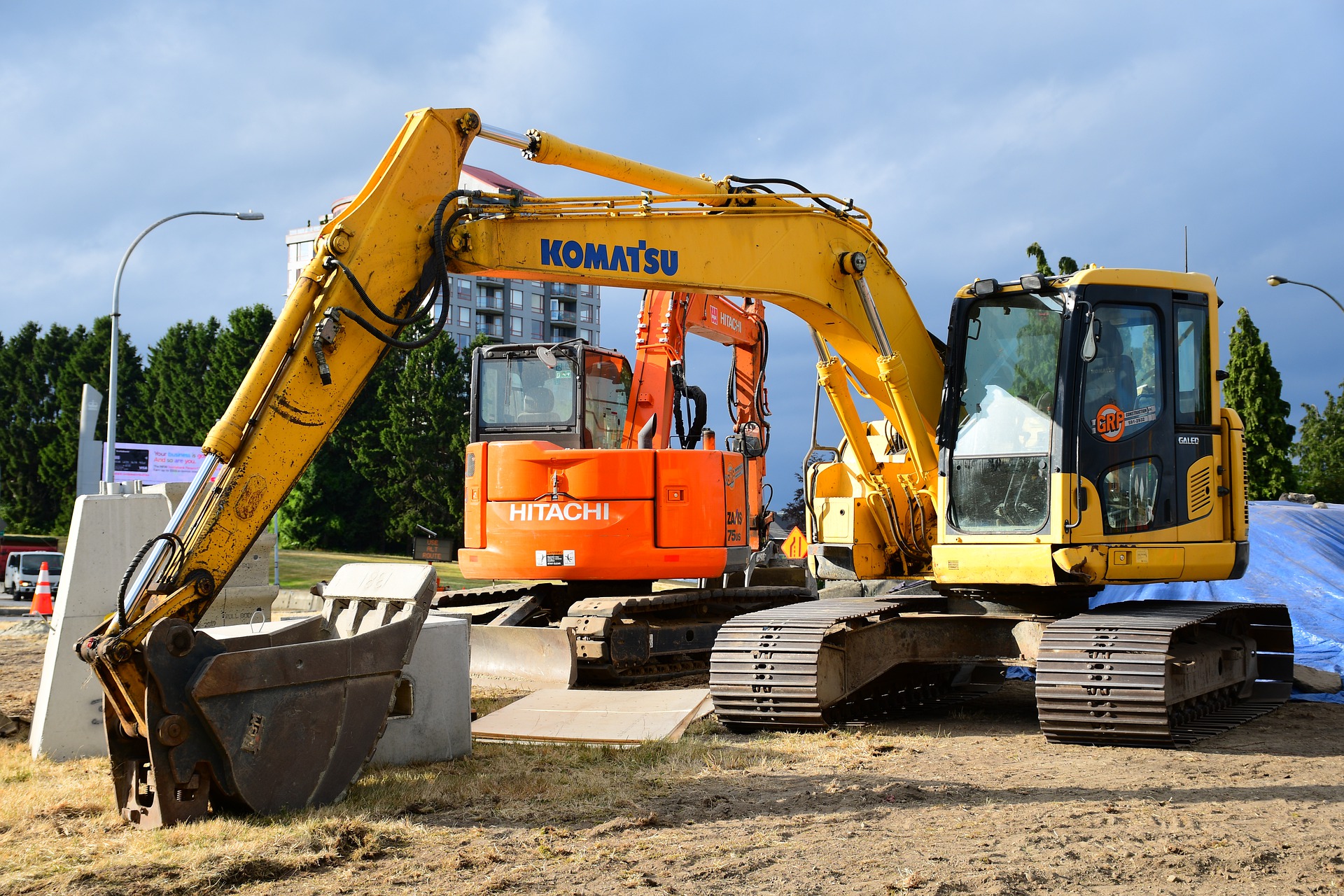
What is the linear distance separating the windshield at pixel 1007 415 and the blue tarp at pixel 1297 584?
3729 mm

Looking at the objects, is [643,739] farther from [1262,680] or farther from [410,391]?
[410,391]

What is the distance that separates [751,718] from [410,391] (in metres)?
47.2

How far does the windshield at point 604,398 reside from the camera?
41.7ft

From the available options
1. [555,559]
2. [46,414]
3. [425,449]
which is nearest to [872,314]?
[555,559]

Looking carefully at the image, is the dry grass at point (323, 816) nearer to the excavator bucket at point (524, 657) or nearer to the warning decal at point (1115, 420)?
the excavator bucket at point (524, 657)

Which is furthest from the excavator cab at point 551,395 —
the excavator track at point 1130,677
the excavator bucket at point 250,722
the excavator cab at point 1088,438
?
the excavator bucket at point 250,722

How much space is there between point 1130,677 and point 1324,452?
32387mm

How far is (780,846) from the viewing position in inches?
206

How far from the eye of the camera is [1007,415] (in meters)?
8.55

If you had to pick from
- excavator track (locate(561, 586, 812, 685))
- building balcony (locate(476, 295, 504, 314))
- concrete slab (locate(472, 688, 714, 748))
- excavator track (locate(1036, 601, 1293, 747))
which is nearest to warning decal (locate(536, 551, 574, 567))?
excavator track (locate(561, 586, 812, 685))

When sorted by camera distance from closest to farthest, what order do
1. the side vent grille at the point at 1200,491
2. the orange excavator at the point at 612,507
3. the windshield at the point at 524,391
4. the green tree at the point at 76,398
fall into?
the side vent grille at the point at 1200,491, the orange excavator at the point at 612,507, the windshield at the point at 524,391, the green tree at the point at 76,398

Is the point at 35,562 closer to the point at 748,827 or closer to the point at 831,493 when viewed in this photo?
the point at 831,493

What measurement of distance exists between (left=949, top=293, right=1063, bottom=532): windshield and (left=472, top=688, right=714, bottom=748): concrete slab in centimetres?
240

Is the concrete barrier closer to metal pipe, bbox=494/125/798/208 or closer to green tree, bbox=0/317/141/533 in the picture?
metal pipe, bbox=494/125/798/208
